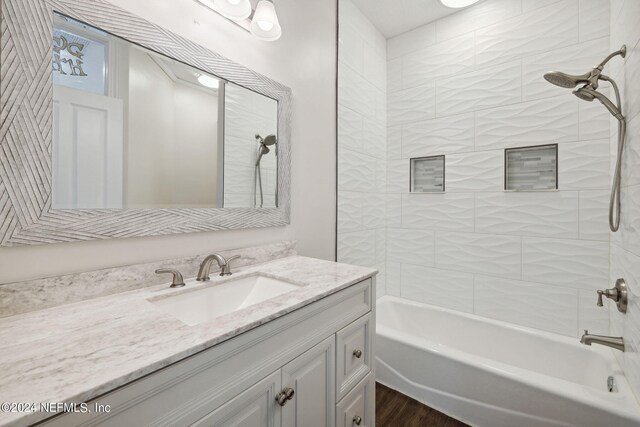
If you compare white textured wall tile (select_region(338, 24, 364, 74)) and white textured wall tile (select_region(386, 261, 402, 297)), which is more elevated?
white textured wall tile (select_region(338, 24, 364, 74))

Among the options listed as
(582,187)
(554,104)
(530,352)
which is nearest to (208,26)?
(554,104)

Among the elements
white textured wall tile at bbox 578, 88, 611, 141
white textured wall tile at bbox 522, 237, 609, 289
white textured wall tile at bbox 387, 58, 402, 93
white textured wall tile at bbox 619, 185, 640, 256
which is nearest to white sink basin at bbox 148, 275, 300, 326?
white textured wall tile at bbox 619, 185, 640, 256

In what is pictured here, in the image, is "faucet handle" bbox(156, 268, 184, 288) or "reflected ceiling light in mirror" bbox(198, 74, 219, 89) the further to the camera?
"reflected ceiling light in mirror" bbox(198, 74, 219, 89)

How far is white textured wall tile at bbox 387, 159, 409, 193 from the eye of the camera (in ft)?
7.75

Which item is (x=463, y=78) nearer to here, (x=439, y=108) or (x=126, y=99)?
(x=439, y=108)

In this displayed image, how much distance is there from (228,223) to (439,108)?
1898mm

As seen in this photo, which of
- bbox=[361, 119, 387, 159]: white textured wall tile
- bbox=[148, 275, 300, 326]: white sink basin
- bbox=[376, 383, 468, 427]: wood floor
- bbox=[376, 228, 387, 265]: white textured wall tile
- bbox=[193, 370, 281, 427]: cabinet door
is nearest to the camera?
bbox=[193, 370, 281, 427]: cabinet door

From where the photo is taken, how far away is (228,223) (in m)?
1.22

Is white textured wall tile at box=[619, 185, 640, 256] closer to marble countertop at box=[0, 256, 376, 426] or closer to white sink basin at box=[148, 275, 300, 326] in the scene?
marble countertop at box=[0, 256, 376, 426]

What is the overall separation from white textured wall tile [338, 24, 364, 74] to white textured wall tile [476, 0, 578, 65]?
0.87 metres

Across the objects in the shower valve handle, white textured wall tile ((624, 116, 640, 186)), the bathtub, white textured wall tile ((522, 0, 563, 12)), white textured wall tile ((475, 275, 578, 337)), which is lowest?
the bathtub

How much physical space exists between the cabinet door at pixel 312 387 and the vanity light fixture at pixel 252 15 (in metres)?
1.36

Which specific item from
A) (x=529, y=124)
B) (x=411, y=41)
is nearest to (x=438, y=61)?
(x=411, y=41)

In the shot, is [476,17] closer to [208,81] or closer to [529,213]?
[529,213]
